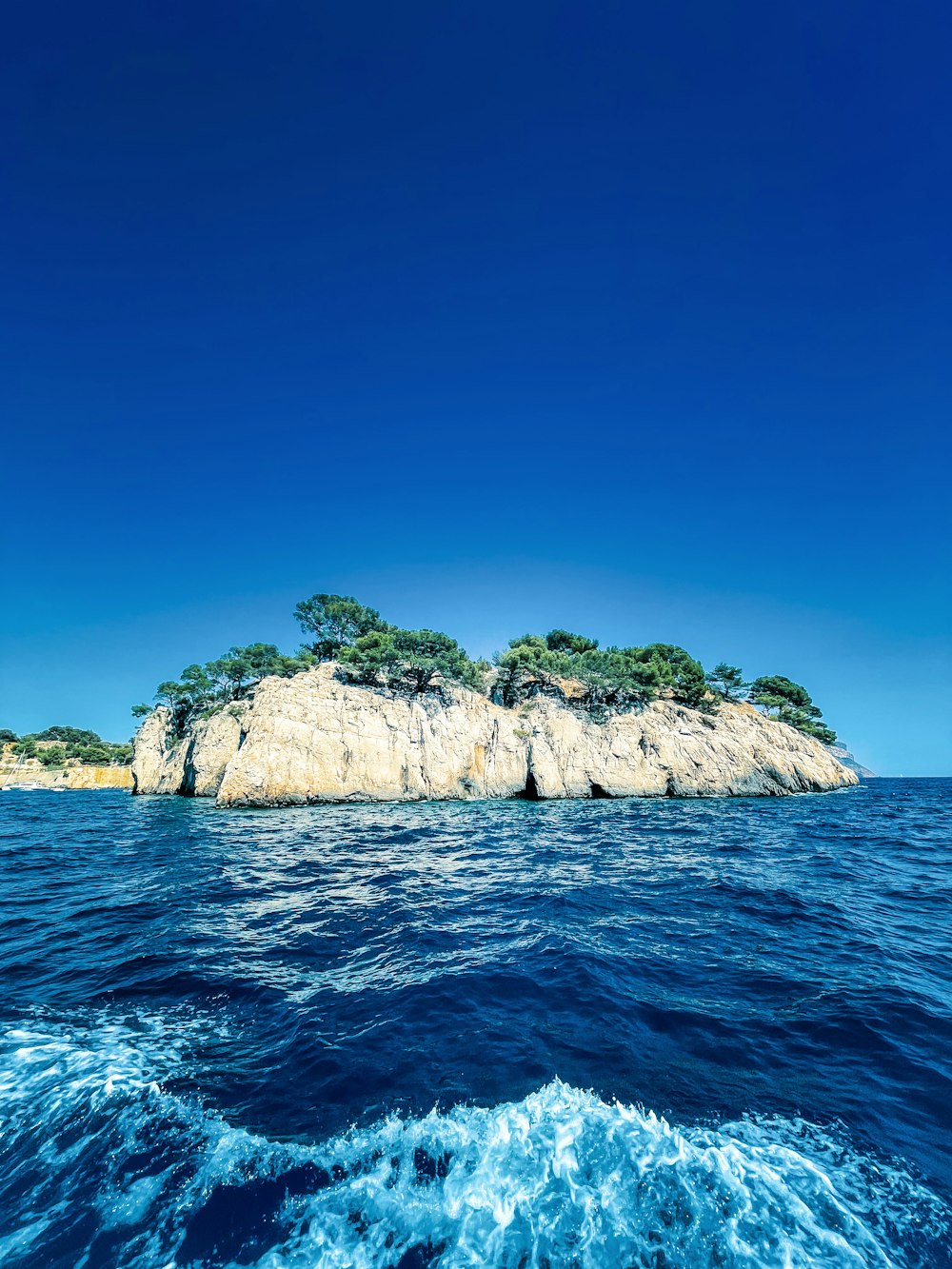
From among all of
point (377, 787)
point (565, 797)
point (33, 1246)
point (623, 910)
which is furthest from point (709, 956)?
point (565, 797)

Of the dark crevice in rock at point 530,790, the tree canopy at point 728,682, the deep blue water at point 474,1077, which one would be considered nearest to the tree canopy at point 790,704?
the tree canopy at point 728,682

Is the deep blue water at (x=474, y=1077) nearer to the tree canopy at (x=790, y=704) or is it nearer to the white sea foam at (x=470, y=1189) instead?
the white sea foam at (x=470, y=1189)

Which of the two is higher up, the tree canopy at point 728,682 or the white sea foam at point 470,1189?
the tree canopy at point 728,682

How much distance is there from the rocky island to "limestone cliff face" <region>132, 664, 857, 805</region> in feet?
0.34

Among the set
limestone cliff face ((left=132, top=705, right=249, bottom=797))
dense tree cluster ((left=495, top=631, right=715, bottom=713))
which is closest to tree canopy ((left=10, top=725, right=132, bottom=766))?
limestone cliff face ((left=132, top=705, right=249, bottom=797))

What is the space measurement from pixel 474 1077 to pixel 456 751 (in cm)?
3322

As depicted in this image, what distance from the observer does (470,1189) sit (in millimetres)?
4391

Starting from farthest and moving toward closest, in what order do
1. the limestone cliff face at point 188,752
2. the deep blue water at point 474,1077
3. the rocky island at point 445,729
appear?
1. the limestone cliff face at point 188,752
2. the rocky island at point 445,729
3. the deep blue water at point 474,1077

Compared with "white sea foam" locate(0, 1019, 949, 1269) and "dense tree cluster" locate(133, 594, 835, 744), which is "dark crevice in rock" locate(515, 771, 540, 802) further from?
"white sea foam" locate(0, 1019, 949, 1269)

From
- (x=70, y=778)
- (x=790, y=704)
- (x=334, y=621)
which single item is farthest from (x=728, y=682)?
(x=70, y=778)

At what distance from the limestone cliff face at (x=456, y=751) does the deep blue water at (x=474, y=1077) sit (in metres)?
20.5

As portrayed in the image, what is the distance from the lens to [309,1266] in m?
3.71

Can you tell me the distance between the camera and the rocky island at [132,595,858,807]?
35.1 m

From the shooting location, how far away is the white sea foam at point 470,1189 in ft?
12.6
